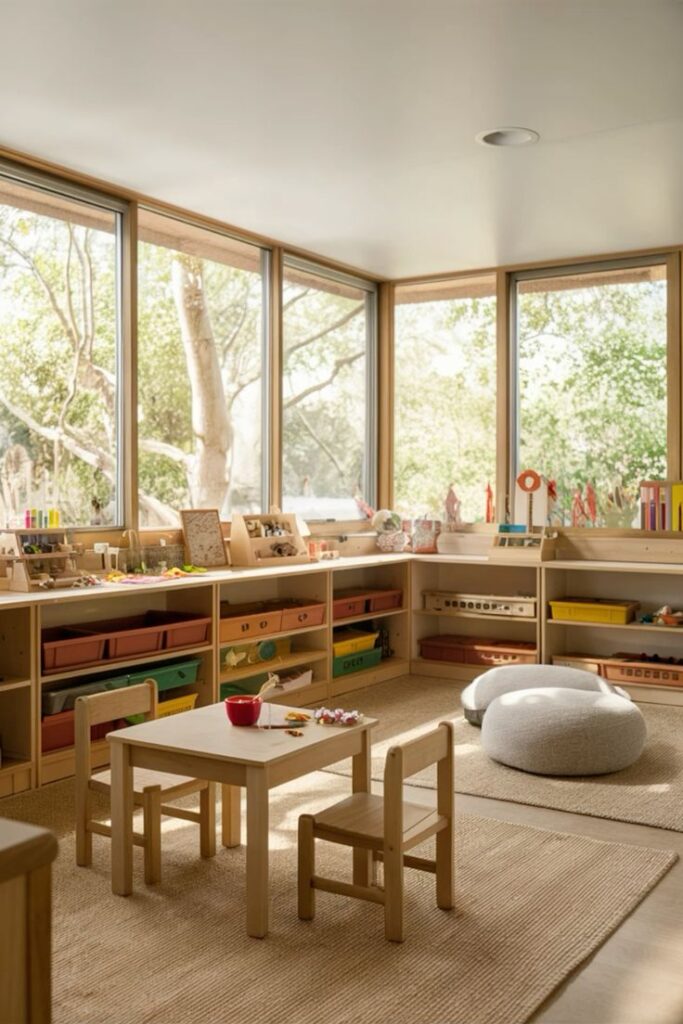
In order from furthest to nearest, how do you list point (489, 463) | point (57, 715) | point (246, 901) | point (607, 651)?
point (489, 463) → point (607, 651) → point (57, 715) → point (246, 901)

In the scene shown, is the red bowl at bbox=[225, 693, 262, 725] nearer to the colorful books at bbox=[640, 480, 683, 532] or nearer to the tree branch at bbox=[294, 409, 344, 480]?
the tree branch at bbox=[294, 409, 344, 480]

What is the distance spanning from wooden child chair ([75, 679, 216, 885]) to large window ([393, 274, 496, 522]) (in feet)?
12.8

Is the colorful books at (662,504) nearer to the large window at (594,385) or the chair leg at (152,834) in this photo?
the large window at (594,385)

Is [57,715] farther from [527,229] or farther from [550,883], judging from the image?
[527,229]

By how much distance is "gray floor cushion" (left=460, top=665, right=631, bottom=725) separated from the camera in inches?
192

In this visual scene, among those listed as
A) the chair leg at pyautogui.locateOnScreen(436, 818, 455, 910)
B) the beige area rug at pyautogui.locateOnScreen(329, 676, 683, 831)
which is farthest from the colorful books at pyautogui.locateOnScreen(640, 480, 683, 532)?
the chair leg at pyautogui.locateOnScreen(436, 818, 455, 910)

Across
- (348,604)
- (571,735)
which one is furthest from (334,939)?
(348,604)

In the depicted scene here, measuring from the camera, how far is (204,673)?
4.95m

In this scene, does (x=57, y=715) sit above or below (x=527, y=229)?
below

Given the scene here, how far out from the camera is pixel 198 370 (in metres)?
5.67

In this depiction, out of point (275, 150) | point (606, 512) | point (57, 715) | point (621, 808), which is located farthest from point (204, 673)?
point (606, 512)

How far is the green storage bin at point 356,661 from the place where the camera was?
598 centimetres

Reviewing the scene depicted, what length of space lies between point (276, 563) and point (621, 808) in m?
2.48

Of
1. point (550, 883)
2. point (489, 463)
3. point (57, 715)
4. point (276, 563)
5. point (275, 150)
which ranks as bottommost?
point (550, 883)
